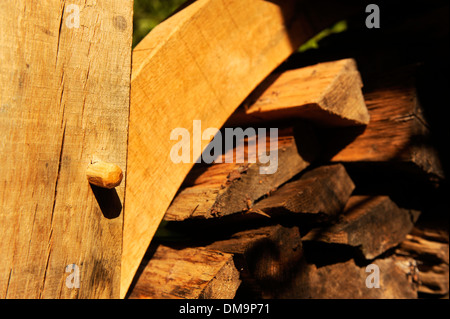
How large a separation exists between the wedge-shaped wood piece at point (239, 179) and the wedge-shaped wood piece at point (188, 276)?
0.20 m

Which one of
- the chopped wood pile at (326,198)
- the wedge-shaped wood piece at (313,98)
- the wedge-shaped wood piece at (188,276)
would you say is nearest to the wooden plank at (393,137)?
the chopped wood pile at (326,198)

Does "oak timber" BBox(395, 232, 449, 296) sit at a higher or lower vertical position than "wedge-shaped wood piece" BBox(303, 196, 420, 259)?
lower

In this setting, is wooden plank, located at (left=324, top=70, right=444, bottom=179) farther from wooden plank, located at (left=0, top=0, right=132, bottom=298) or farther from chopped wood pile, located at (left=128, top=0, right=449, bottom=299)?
wooden plank, located at (left=0, top=0, right=132, bottom=298)

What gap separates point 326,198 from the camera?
7.40ft

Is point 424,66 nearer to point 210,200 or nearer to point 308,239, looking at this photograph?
point 308,239

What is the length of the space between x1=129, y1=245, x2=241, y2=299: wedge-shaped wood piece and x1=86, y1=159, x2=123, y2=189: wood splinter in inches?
25.5

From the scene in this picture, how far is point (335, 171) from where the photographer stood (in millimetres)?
2383

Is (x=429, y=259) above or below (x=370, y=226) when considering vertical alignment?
below

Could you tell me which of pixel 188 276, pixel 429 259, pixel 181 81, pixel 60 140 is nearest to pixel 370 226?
pixel 429 259

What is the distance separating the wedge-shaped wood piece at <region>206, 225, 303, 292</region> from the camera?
1785mm

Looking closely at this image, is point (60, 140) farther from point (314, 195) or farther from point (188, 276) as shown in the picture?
point (314, 195)

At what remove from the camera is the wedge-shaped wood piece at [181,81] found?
161cm

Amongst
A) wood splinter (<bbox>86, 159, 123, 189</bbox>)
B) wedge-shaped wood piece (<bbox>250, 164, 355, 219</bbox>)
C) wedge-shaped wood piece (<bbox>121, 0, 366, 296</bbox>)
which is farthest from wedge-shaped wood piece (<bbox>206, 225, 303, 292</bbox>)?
wood splinter (<bbox>86, 159, 123, 189</bbox>)

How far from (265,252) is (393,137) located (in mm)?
1090
